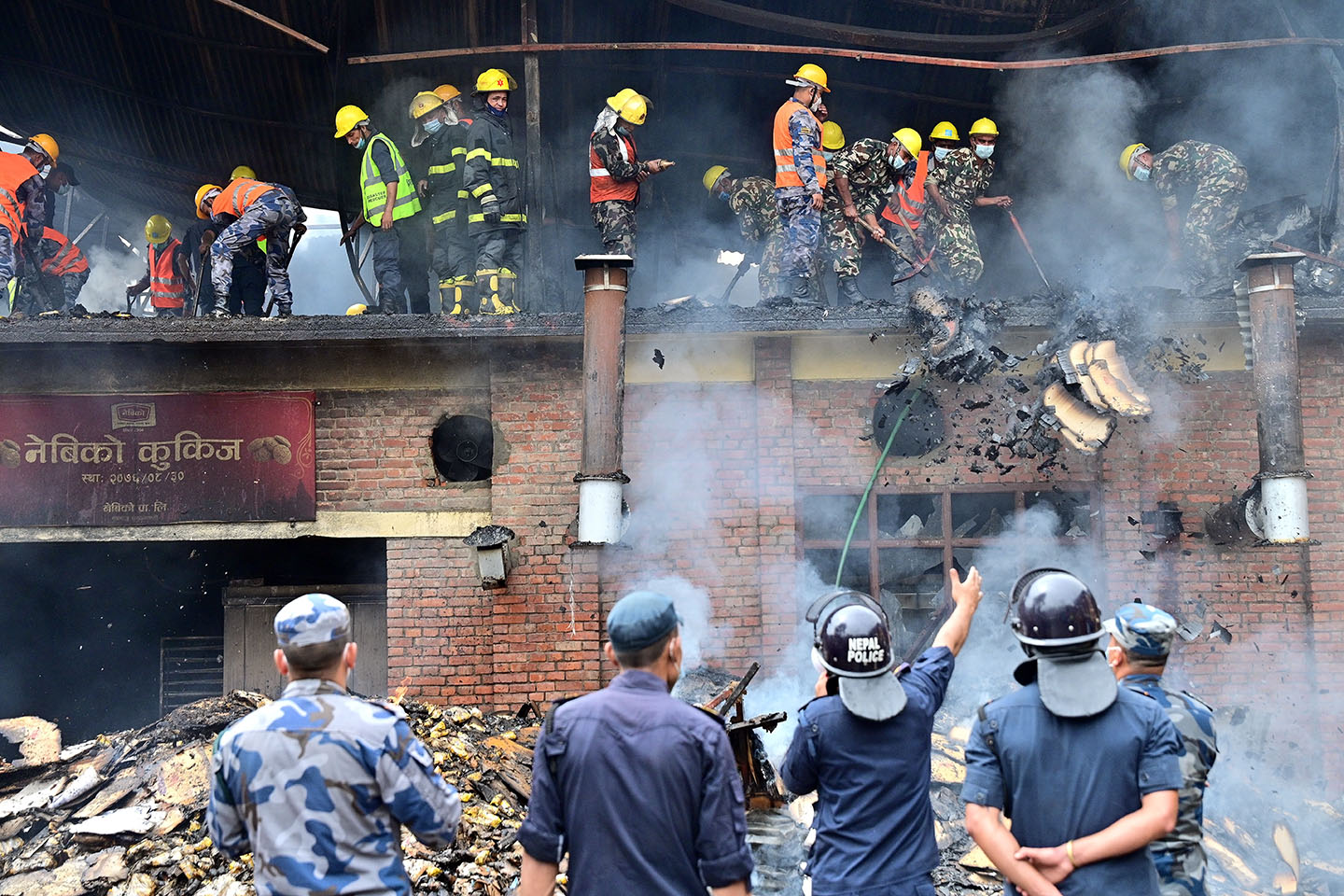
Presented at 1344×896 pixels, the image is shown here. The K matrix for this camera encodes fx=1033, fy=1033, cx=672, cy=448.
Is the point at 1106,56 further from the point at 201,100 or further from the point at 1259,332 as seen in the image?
the point at 201,100

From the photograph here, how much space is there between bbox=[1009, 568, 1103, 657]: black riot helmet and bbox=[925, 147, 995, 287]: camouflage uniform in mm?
Answer: 7259

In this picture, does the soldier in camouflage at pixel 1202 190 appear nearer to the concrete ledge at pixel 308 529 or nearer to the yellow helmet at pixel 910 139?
the yellow helmet at pixel 910 139

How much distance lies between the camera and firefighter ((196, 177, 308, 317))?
9047mm

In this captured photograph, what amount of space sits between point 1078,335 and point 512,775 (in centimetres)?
539

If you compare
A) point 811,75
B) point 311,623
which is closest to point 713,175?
point 811,75

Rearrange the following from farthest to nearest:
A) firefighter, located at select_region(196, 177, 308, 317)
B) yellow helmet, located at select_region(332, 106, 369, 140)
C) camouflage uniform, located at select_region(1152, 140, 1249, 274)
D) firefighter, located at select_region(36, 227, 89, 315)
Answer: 1. firefighter, located at select_region(36, 227, 89, 315)
2. yellow helmet, located at select_region(332, 106, 369, 140)
3. camouflage uniform, located at select_region(1152, 140, 1249, 274)
4. firefighter, located at select_region(196, 177, 308, 317)

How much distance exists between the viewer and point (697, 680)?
8.13 metres

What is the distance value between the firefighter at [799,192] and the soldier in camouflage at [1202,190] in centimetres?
337

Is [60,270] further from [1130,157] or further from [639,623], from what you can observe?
[1130,157]

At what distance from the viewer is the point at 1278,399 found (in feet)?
25.4

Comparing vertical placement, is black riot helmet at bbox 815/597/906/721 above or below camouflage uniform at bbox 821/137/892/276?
below

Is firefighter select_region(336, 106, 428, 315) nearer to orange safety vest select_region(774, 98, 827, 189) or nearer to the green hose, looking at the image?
orange safety vest select_region(774, 98, 827, 189)

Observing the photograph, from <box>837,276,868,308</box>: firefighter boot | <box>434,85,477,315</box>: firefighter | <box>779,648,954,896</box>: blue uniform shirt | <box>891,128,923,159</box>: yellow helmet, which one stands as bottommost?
<box>779,648,954,896</box>: blue uniform shirt

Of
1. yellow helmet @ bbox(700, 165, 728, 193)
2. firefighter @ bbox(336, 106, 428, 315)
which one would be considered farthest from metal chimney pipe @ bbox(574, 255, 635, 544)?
yellow helmet @ bbox(700, 165, 728, 193)
